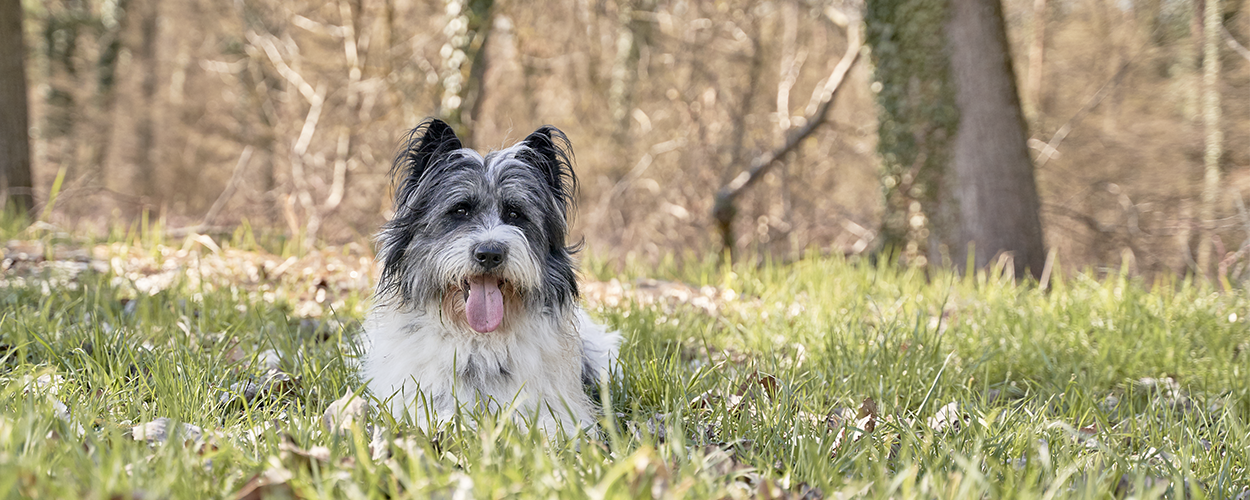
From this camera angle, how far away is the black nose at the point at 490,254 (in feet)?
8.58

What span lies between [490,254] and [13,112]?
727 centimetres

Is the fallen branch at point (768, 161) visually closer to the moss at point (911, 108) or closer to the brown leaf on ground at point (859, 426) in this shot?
the moss at point (911, 108)

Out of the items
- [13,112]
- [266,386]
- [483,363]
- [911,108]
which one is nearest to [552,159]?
[483,363]

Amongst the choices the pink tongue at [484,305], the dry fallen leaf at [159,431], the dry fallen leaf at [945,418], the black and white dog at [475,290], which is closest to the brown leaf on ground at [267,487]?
the dry fallen leaf at [159,431]

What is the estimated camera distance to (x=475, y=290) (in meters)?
2.71

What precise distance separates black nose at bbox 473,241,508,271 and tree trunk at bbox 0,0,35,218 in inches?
269

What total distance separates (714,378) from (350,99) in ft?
31.6

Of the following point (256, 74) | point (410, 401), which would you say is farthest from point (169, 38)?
point (410, 401)

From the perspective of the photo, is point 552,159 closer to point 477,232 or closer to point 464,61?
point 477,232

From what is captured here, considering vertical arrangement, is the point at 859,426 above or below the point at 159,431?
below

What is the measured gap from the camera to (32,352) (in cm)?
324

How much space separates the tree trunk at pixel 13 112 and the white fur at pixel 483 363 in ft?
21.3

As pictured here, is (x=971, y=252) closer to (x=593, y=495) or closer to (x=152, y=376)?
(x=593, y=495)

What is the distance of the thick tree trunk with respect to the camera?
6.11 m
